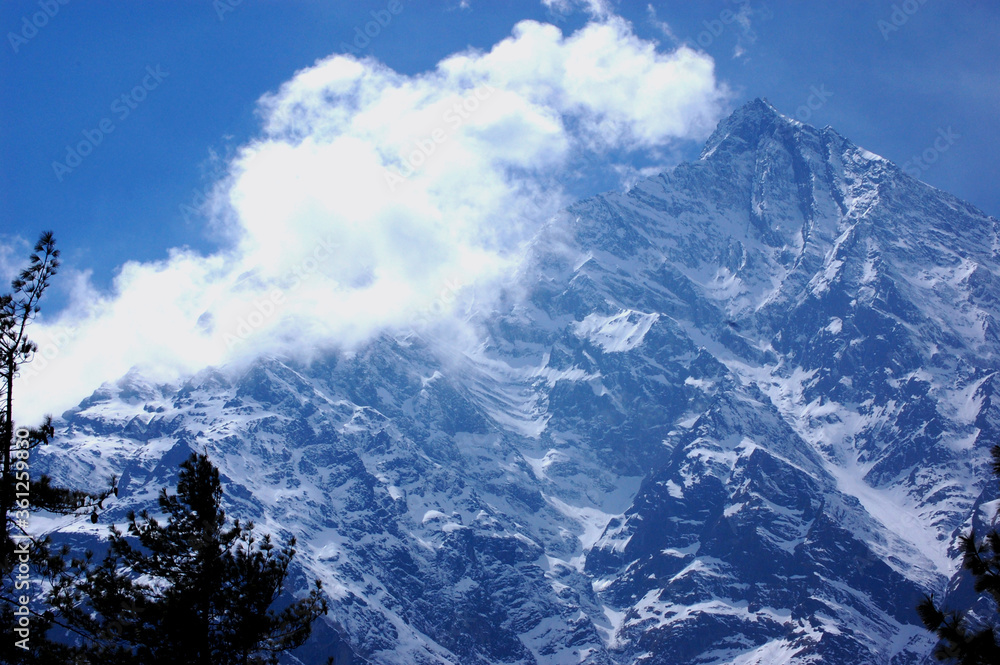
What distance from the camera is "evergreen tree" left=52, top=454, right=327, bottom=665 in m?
22.1

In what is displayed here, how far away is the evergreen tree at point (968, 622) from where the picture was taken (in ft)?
54.5

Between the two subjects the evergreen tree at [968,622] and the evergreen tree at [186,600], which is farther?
the evergreen tree at [186,600]

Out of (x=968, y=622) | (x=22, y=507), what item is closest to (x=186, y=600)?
(x=22, y=507)

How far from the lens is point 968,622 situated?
55.2ft

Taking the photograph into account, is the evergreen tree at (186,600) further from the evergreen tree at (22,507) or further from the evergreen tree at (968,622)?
the evergreen tree at (968,622)

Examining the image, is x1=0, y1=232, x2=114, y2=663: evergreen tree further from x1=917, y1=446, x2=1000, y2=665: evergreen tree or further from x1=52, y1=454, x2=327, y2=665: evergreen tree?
x1=917, y1=446, x2=1000, y2=665: evergreen tree

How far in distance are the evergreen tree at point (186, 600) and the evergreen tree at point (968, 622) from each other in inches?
528

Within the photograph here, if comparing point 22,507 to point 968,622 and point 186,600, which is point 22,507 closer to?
point 186,600

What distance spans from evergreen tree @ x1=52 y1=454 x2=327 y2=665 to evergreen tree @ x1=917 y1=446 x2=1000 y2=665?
44.0 ft

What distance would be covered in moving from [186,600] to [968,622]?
17346 millimetres

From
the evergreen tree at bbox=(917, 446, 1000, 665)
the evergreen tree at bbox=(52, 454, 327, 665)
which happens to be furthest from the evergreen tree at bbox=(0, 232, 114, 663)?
the evergreen tree at bbox=(917, 446, 1000, 665)

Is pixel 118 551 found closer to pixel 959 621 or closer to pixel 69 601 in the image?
pixel 69 601

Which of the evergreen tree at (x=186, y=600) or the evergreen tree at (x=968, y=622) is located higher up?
the evergreen tree at (x=186, y=600)

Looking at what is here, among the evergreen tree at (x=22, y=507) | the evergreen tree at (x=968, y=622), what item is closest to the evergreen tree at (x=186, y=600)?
the evergreen tree at (x=22, y=507)
